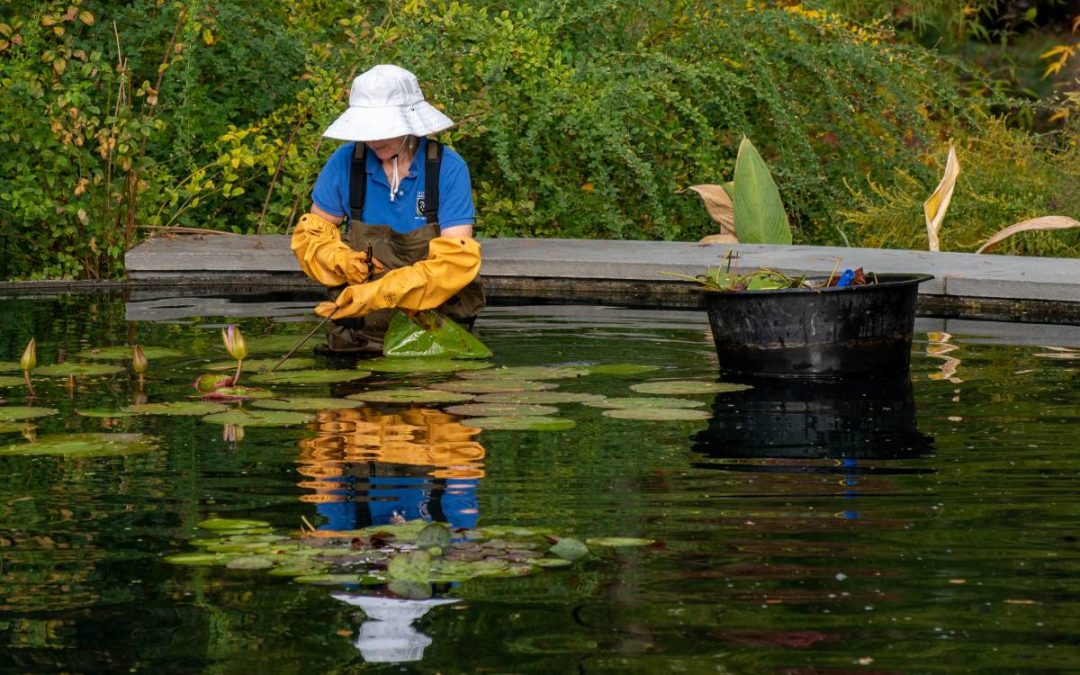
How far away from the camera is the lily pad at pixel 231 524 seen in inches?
174

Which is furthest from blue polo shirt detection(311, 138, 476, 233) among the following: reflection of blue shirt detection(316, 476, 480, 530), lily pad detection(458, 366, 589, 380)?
reflection of blue shirt detection(316, 476, 480, 530)

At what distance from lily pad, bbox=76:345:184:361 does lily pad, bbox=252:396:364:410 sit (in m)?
1.27

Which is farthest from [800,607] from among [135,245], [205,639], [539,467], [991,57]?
[991,57]

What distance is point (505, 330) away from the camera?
8.28 m

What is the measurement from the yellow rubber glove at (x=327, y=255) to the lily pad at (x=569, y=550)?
3263mm

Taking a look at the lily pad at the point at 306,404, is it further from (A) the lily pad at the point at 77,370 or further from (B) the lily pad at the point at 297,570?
(B) the lily pad at the point at 297,570

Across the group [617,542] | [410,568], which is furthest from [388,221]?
[410,568]

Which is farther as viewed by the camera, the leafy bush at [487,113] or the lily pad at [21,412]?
the leafy bush at [487,113]

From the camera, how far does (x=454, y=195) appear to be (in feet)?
23.9

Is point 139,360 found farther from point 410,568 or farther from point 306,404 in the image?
point 410,568

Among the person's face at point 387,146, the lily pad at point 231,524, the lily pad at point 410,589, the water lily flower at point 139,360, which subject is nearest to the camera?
the lily pad at point 410,589

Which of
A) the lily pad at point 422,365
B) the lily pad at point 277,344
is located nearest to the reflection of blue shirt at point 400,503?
the lily pad at point 422,365

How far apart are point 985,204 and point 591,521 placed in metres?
6.55

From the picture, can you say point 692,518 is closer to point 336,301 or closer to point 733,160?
point 336,301
